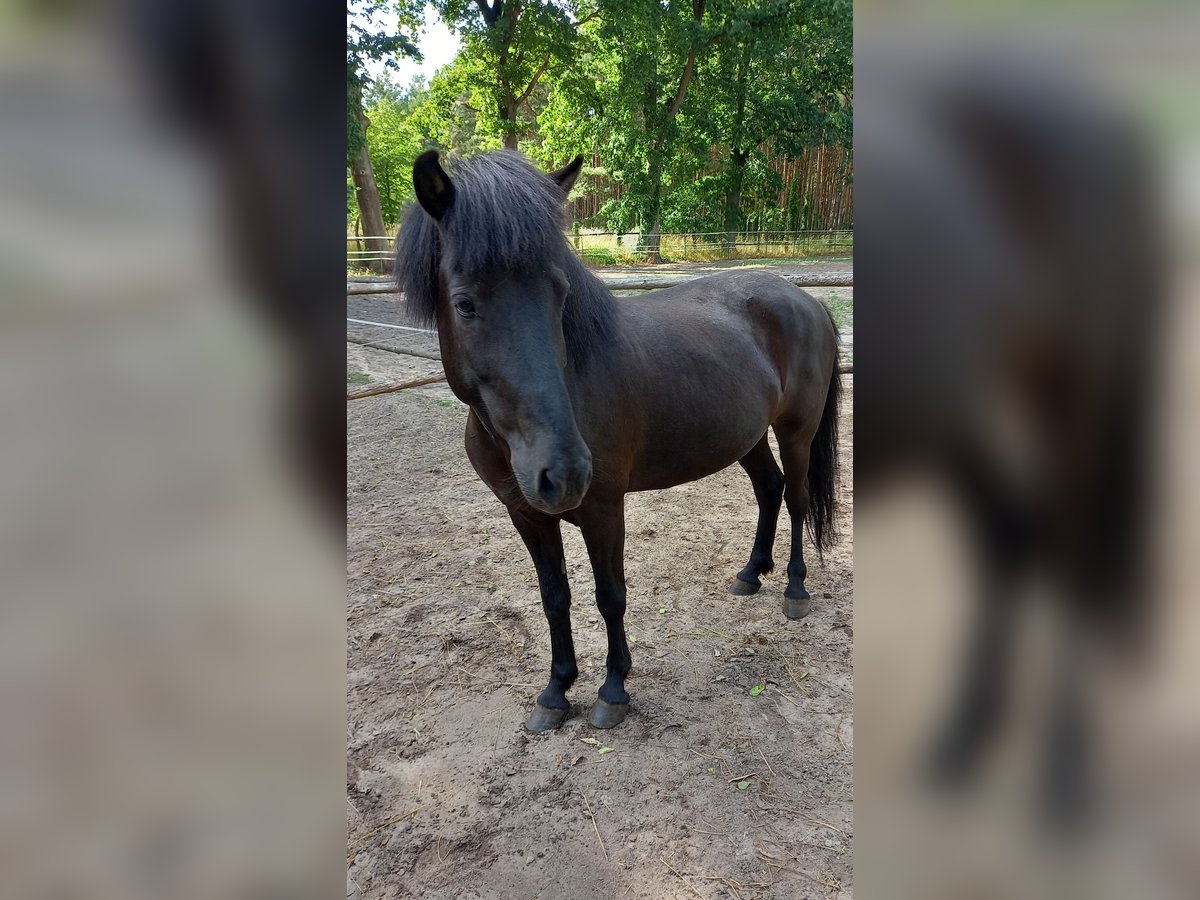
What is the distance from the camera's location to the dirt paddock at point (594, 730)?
195 centimetres

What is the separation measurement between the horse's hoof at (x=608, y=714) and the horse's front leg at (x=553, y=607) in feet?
0.39

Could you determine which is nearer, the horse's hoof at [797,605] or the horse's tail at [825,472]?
the horse's hoof at [797,605]

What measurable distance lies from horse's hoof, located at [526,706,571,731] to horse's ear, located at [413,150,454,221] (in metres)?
1.76

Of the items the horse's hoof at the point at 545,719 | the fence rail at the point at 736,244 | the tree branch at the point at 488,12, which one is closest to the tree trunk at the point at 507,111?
the tree branch at the point at 488,12

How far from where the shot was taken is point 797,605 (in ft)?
10.8

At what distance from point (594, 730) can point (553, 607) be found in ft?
1.54

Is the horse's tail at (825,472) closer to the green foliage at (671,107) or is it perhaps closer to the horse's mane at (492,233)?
the horse's mane at (492,233)

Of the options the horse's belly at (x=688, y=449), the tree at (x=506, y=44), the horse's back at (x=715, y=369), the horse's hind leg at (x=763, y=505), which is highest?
the tree at (x=506, y=44)

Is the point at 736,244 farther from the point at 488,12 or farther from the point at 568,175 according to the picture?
the point at 568,175

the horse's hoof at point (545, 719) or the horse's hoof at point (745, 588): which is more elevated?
the horse's hoof at point (745, 588)
